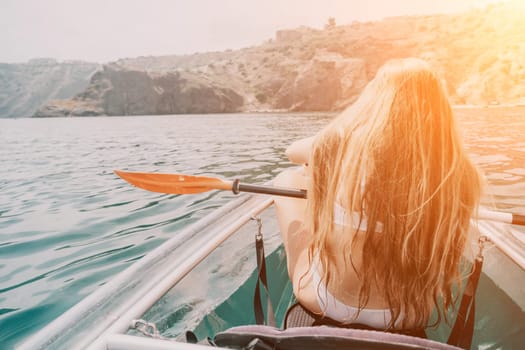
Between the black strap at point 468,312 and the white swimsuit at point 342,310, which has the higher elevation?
the white swimsuit at point 342,310

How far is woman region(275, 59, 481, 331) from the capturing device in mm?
1043

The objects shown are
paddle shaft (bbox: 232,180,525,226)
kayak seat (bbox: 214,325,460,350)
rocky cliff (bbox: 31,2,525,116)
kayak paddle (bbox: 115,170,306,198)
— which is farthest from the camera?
rocky cliff (bbox: 31,2,525,116)

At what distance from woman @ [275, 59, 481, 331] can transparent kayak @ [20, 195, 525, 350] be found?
57cm

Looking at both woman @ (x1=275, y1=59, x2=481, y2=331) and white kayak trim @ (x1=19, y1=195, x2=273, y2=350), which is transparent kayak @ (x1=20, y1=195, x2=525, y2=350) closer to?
white kayak trim @ (x1=19, y1=195, x2=273, y2=350)

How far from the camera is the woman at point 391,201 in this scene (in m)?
1.04

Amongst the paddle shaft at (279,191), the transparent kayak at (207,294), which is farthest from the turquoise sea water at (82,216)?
the transparent kayak at (207,294)

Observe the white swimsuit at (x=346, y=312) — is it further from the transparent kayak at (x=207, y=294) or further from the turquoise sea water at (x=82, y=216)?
the turquoise sea water at (x=82, y=216)

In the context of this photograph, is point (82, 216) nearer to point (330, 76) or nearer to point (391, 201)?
point (391, 201)

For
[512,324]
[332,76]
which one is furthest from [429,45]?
[512,324]

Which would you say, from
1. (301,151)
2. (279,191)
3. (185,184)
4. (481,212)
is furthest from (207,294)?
(481,212)

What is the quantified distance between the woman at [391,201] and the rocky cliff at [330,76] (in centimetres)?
6613

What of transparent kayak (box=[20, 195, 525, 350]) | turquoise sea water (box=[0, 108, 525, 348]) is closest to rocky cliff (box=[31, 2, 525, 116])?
turquoise sea water (box=[0, 108, 525, 348])

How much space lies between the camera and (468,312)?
1666 mm

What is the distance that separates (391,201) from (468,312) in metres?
1.07
